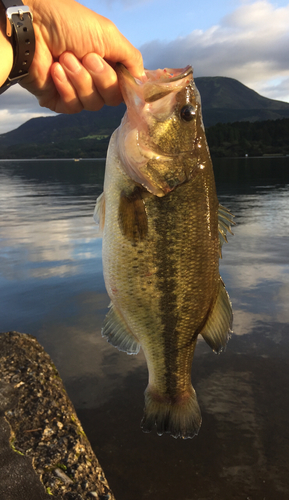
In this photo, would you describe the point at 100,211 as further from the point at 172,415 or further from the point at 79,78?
the point at 172,415

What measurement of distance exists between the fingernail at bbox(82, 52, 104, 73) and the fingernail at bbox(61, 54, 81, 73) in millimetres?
71

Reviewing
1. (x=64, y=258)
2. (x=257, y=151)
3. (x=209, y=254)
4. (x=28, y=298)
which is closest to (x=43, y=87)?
(x=209, y=254)

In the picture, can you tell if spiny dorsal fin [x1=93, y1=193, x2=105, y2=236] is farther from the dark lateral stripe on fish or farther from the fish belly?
the dark lateral stripe on fish

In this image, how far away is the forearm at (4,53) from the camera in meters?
2.50

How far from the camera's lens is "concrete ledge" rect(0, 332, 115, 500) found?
298 cm

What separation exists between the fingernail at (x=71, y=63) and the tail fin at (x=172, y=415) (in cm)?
256

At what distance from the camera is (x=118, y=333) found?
294 centimetres

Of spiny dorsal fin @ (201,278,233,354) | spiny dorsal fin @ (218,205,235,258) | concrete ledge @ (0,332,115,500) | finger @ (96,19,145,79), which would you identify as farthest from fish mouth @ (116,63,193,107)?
concrete ledge @ (0,332,115,500)

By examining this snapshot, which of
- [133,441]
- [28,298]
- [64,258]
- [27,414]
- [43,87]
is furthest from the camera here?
[64,258]

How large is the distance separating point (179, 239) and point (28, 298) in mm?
6811

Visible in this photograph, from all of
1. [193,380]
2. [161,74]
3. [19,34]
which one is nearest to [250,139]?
[193,380]

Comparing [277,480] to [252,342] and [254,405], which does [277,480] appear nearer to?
[254,405]

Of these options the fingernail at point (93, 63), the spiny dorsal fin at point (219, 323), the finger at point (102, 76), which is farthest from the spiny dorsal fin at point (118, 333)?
the fingernail at point (93, 63)

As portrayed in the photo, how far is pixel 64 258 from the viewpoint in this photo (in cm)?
1166
